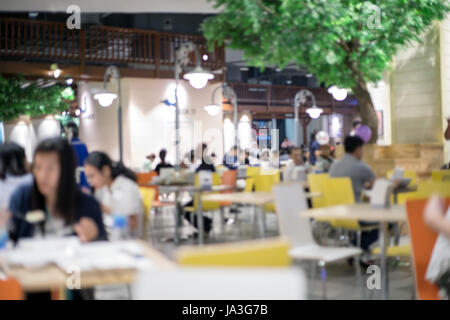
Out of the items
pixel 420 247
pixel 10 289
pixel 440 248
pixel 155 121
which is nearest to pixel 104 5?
pixel 420 247

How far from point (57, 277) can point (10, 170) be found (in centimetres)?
184

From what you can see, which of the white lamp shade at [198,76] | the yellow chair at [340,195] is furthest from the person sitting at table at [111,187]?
the white lamp shade at [198,76]

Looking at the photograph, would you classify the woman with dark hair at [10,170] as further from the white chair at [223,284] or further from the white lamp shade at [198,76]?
the white lamp shade at [198,76]

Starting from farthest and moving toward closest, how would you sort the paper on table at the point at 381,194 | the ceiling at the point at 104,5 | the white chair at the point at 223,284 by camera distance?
the ceiling at the point at 104,5, the paper on table at the point at 381,194, the white chair at the point at 223,284

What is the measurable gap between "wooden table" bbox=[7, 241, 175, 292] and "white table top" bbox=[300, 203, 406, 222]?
72.0 inches

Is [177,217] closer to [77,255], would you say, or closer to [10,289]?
[77,255]

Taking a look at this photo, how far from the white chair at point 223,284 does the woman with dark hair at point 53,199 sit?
1.35m

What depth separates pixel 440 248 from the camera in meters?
2.69

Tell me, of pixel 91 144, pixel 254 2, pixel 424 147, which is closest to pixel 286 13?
pixel 254 2

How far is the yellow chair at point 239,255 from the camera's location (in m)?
1.56

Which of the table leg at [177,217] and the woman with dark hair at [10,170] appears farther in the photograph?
the table leg at [177,217]

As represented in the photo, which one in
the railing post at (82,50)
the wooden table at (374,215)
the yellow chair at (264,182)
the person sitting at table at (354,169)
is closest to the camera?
the wooden table at (374,215)

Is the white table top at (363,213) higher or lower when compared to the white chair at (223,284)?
lower
